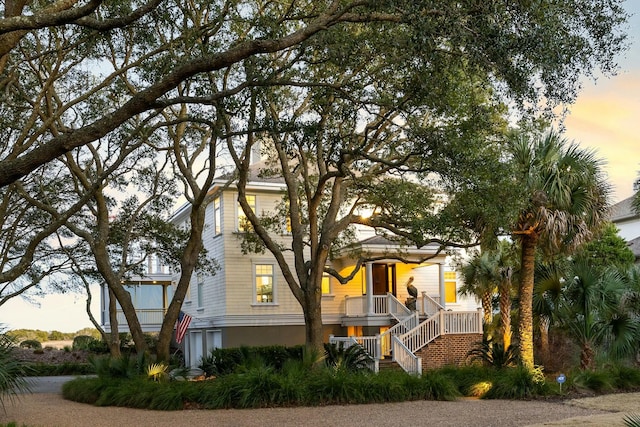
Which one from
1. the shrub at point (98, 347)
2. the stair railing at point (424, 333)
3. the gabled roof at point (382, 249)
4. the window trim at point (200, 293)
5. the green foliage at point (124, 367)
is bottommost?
the shrub at point (98, 347)

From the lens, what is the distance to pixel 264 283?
100 ft

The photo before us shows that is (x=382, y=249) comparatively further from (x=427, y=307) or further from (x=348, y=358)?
(x=348, y=358)

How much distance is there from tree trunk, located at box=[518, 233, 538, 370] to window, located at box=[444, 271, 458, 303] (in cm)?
1467

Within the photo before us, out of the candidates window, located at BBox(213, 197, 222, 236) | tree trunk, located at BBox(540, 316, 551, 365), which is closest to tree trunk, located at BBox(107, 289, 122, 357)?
window, located at BBox(213, 197, 222, 236)

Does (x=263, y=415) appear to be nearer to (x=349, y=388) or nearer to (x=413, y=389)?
(x=349, y=388)

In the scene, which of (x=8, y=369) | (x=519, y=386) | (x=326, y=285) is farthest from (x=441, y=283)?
(x=8, y=369)

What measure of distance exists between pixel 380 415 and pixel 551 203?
775 centimetres

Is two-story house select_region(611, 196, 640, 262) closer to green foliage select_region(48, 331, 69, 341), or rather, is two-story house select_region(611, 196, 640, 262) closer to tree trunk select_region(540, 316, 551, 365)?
tree trunk select_region(540, 316, 551, 365)

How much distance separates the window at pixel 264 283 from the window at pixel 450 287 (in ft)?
27.6

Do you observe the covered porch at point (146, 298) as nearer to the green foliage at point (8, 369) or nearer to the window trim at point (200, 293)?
the window trim at point (200, 293)

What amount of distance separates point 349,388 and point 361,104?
6.43 meters

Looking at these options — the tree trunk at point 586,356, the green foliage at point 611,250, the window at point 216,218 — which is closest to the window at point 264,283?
the window at point 216,218

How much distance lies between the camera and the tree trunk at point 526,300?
18828mm

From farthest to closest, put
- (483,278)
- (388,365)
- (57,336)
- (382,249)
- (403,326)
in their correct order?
1. (57,336)
2. (382,249)
3. (403,326)
4. (483,278)
5. (388,365)
